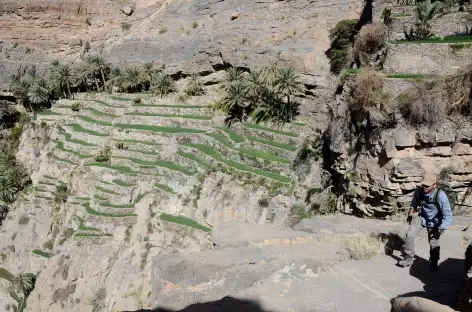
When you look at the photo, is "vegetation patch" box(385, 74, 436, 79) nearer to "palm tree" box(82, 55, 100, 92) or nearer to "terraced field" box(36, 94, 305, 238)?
"terraced field" box(36, 94, 305, 238)

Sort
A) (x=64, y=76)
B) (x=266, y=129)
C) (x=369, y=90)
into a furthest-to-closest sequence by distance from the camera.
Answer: (x=64, y=76) → (x=266, y=129) → (x=369, y=90)

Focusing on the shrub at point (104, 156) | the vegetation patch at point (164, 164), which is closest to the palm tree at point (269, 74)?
the vegetation patch at point (164, 164)

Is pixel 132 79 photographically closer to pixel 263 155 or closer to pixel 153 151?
pixel 153 151

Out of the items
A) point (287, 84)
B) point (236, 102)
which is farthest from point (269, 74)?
point (236, 102)

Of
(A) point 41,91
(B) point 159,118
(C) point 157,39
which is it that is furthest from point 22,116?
(B) point 159,118

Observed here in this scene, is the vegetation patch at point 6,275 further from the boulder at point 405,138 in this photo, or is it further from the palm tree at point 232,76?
the boulder at point 405,138

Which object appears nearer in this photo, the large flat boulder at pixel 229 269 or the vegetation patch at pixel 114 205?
the large flat boulder at pixel 229 269

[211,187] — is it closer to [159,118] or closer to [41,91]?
[159,118]
